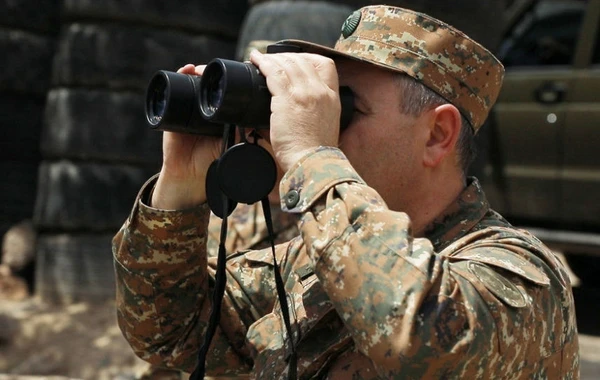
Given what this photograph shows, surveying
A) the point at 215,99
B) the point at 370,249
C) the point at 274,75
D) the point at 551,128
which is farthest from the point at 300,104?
the point at 551,128

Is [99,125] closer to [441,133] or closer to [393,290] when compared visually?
[441,133]

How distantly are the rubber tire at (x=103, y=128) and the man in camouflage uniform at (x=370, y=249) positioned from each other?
339 cm

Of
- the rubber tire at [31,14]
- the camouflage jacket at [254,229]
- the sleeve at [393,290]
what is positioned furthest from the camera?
the rubber tire at [31,14]

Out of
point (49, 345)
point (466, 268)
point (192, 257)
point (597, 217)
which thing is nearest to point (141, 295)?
point (192, 257)

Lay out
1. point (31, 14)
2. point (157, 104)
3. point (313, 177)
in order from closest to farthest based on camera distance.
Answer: point (313, 177)
point (157, 104)
point (31, 14)

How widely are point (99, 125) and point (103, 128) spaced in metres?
0.03

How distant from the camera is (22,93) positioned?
5.91 metres

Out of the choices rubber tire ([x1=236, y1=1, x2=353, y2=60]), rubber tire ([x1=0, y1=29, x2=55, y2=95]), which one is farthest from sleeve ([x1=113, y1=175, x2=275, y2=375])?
rubber tire ([x1=0, y1=29, x2=55, y2=95])

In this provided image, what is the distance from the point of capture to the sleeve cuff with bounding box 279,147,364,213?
1600 mm

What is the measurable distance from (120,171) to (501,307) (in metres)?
4.24

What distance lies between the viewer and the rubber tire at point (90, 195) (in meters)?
5.52

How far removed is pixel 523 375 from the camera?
1619 mm

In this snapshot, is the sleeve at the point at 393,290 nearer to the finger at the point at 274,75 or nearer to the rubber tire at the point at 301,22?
the finger at the point at 274,75

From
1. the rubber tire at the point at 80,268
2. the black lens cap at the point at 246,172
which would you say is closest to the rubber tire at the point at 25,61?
the rubber tire at the point at 80,268
